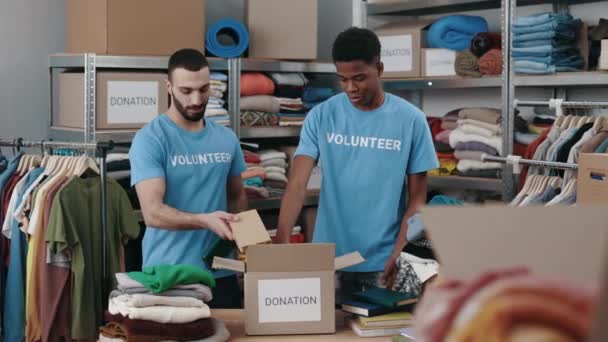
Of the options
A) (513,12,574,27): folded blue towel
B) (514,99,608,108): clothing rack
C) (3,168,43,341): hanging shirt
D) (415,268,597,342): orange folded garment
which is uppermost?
(513,12,574,27): folded blue towel

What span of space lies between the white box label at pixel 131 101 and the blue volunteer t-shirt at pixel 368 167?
4.54 feet

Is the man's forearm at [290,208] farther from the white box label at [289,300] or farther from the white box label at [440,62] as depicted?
the white box label at [440,62]

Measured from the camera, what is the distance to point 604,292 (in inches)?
22.9

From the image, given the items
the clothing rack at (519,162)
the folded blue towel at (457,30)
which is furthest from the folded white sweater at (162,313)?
the folded blue towel at (457,30)

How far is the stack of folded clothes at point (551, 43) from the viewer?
412 cm

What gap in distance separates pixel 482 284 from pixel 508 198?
3.86 metres

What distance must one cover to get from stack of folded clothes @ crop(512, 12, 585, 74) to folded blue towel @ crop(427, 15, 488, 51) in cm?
48

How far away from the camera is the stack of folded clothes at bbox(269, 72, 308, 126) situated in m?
4.82

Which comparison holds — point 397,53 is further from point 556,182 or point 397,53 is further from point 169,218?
point 169,218

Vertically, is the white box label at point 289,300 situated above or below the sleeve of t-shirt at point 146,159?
below

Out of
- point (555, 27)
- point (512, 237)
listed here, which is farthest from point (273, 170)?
point (512, 237)

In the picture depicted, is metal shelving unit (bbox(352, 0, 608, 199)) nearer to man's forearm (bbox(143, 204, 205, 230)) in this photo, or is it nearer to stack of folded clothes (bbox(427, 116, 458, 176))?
stack of folded clothes (bbox(427, 116, 458, 176))

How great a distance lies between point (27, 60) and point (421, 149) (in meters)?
2.35

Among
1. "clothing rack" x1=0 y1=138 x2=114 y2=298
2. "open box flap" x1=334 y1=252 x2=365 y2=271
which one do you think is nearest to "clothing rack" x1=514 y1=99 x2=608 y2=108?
"open box flap" x1=334 y1=252 x2=365 y2=271
